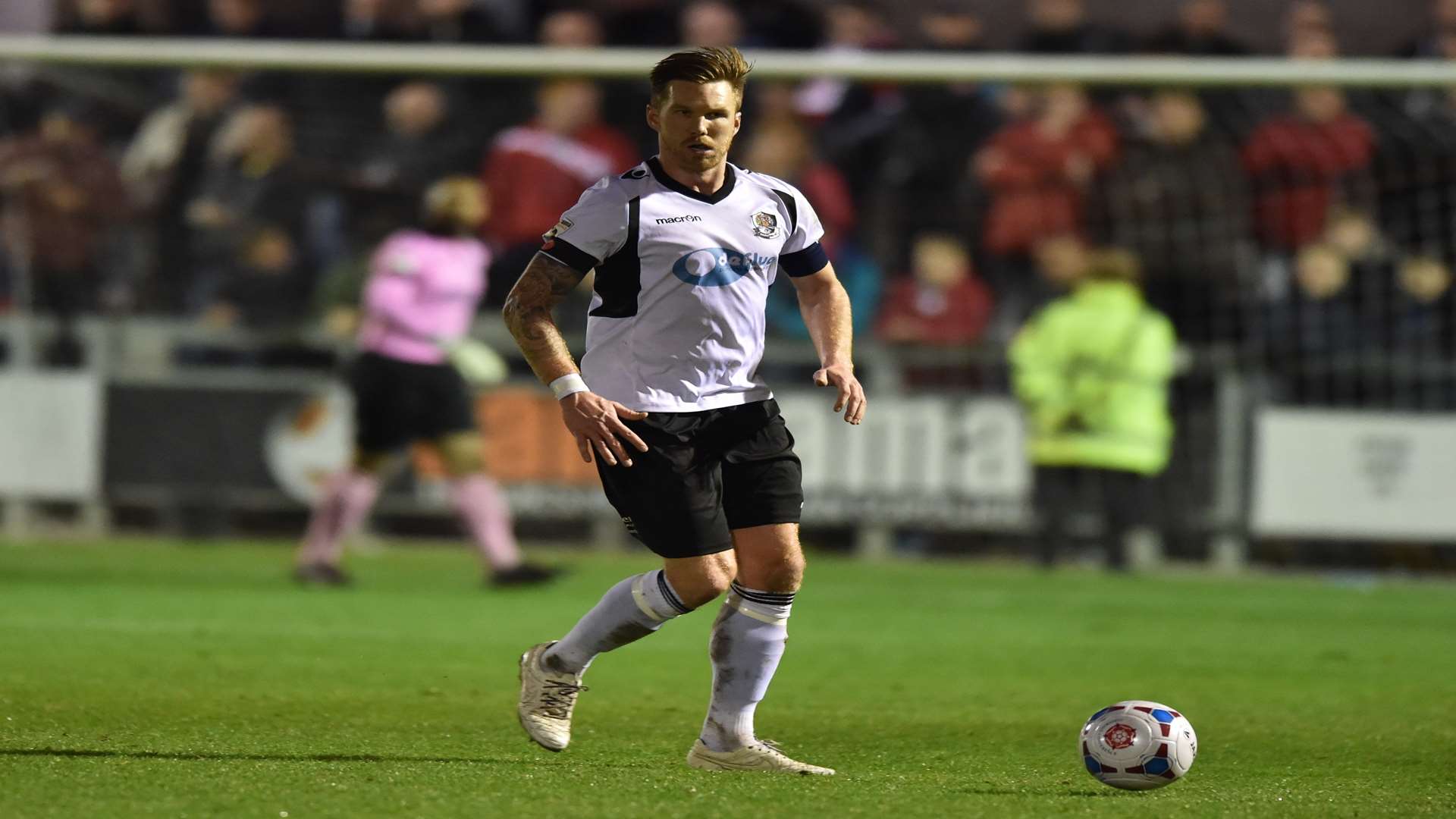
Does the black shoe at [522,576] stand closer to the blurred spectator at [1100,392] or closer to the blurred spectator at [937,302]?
the blurred spectator at [1100,392]

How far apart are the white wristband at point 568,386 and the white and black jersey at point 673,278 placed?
0.17 metres

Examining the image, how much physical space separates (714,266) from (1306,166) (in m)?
10.4

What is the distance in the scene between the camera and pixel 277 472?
1450 cm

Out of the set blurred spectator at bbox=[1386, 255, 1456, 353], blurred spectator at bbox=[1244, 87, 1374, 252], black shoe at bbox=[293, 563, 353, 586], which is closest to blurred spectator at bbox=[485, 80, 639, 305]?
black shoe at bbox=[293, 563, 353, 586]

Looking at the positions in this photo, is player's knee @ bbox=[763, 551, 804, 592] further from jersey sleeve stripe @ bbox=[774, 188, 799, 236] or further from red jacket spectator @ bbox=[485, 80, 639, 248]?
red jacket spectator @ bbox=[485, 80, 639, 248]

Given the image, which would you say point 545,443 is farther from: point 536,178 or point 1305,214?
point 1305,214

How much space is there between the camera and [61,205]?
1520 cm

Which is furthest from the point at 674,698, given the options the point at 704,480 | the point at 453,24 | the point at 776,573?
the point at 453,24

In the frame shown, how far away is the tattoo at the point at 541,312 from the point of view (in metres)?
5.38

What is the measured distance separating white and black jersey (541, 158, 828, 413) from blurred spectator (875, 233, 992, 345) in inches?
365

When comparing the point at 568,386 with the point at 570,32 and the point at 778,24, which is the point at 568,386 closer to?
the point at 570,32

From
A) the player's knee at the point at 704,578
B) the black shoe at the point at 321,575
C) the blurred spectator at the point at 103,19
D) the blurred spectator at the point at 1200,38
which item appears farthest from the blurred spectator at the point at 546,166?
the player's knee at the point at 704,578

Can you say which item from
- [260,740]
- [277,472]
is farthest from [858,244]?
[260,740]

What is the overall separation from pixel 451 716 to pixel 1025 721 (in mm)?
1881
